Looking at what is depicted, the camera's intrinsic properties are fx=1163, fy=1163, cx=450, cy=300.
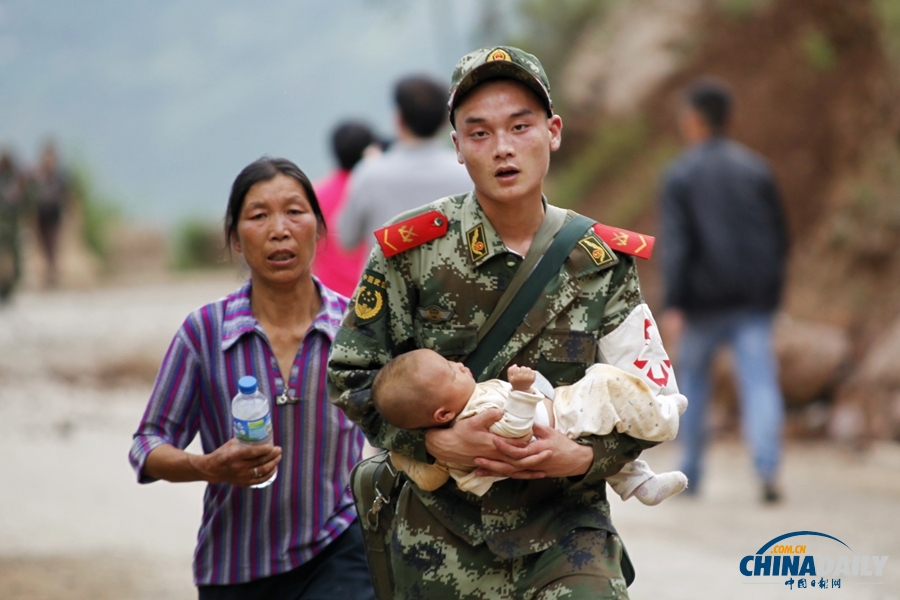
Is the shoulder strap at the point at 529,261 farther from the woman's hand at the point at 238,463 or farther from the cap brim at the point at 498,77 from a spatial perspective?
the woman's hand at the point at 238,463

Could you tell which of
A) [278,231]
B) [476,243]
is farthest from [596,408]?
Result: [278,231]

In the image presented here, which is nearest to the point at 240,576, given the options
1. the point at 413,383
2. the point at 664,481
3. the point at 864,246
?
the point at 413,383

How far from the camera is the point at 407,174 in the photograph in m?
6.04

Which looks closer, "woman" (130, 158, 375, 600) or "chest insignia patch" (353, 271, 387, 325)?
"chest insignia patch" (353, 271, 387, 325)

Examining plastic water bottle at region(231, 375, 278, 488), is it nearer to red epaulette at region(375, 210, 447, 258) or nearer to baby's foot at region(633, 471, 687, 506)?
red epaulette at region(375, 210, 447, 258)

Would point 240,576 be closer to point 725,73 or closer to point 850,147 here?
point 850,147

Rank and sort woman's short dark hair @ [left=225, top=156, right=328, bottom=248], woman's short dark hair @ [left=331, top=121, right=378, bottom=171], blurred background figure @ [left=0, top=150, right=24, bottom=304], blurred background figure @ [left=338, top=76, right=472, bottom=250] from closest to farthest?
woman's short dark hair @ [left=225, top=156, right=328, bottom=248], blurred background figure @ [left=338, top=76, right=472, bottom=250], woman's short dark hair @ [left=331, top=121, right=378, bottom=171], blurred background figure @ [left=0, top=150, right=24, bottom=304]

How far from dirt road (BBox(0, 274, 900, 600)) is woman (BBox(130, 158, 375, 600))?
0.54 meters

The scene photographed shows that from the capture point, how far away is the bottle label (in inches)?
129

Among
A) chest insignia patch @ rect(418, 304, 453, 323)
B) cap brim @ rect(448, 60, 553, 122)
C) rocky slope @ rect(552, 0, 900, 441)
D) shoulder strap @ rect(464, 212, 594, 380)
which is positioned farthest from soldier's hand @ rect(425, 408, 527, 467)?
rocky slope @ rect(552, 0, 900, 441)

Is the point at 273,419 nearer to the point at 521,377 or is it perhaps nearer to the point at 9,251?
the point at 521,377

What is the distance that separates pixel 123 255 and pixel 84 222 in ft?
6.13

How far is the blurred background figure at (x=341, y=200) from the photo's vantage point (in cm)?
629

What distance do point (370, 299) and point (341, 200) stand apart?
3603 mm
